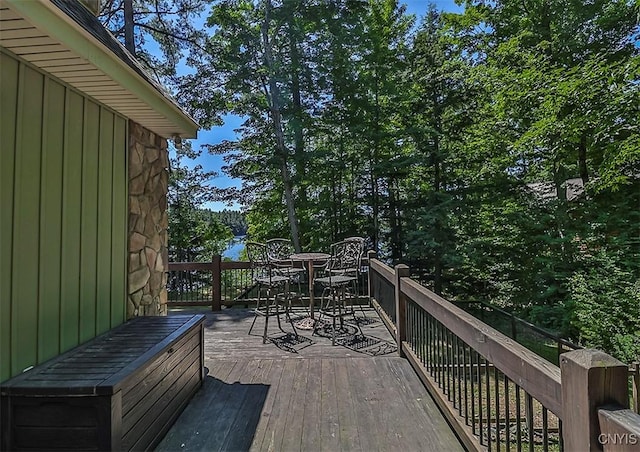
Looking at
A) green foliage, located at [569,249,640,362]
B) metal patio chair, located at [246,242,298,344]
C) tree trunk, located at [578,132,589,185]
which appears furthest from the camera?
tree trunk, located at [578,132,589,185]

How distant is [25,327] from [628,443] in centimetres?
265

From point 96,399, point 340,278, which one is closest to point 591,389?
point 96,399

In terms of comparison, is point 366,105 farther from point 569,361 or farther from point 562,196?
point 569,361

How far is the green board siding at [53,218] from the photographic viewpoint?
187 centimetres

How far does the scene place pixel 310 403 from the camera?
2775 mm

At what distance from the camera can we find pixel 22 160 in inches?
77.2

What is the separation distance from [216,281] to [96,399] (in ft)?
15.5

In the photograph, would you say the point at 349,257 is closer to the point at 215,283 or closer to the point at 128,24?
the point at 215,283

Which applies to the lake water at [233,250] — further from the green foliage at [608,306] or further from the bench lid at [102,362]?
the bench lid at [102,362]

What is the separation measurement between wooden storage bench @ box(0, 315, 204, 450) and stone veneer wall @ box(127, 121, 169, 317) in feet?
2.93

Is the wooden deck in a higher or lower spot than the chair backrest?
lower

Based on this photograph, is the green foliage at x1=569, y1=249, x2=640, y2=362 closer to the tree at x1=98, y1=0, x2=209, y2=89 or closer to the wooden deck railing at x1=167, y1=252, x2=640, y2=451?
the wooden deck railing at x1=167, y1=252, x2=640, y2=451

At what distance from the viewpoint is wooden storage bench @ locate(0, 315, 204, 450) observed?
170cm

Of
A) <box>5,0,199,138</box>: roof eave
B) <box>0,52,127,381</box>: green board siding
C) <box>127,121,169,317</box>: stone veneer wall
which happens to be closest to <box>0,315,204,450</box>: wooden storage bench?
<box>0,52,127,381</box>: green board siding
